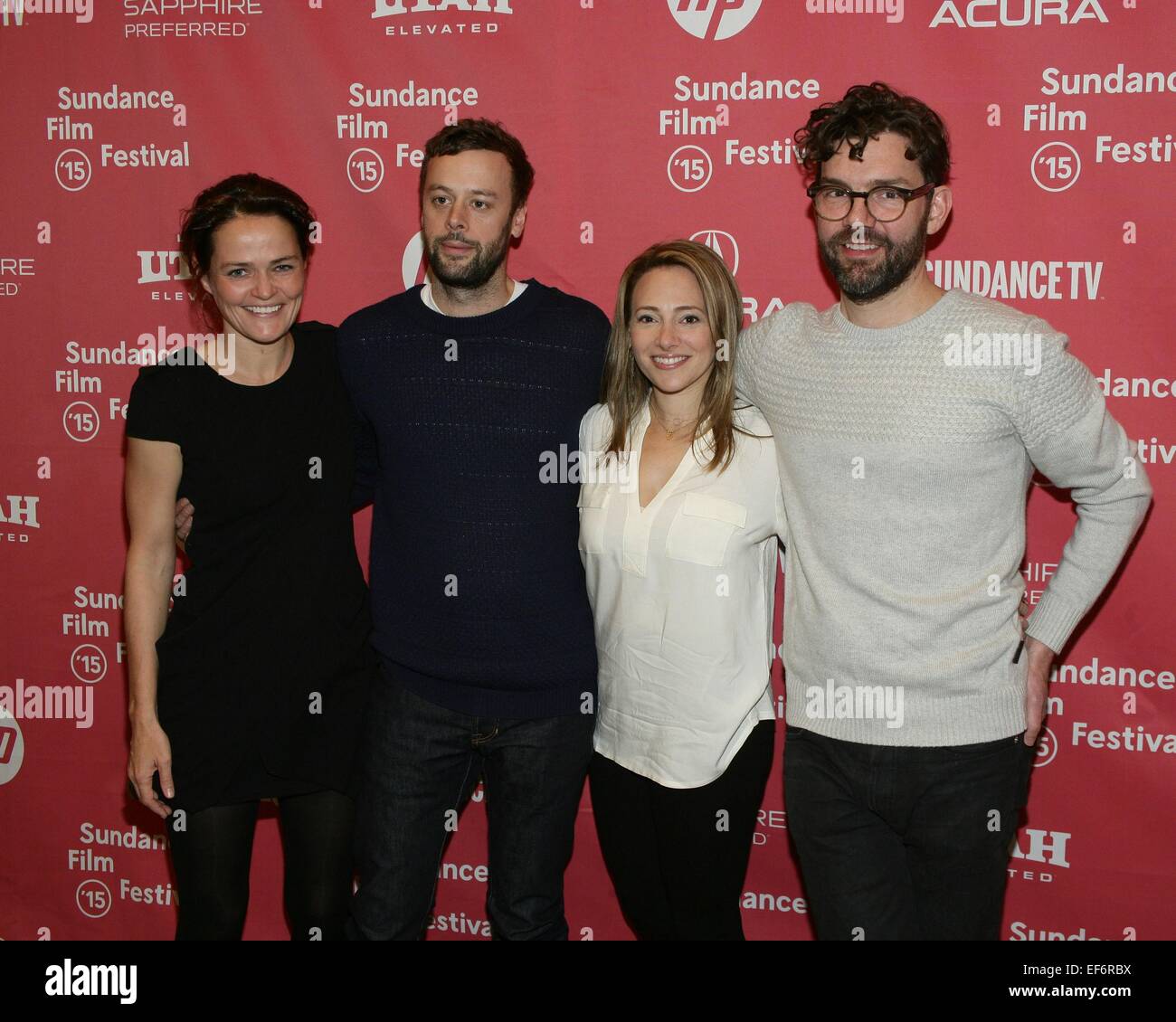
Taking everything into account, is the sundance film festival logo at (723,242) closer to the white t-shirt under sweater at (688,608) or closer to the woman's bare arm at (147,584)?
the white t-shirt under sweater at (688,608)

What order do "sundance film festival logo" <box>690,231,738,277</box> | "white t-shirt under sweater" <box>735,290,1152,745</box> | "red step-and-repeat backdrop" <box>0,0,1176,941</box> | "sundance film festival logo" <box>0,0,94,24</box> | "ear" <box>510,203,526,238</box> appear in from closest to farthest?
1. "white t-shirt under sweater" <box>735,290,1152,745</box>
2. "ear" <box>510,203,526,238</box>
3. "red step-and-repeat backdrop" <box>0,0,1176,941</box>
4. "sundance film festival logo" <box>690,231,738,277</box>
5. "sundance film festival logo" <box>0,0,94,24</box>

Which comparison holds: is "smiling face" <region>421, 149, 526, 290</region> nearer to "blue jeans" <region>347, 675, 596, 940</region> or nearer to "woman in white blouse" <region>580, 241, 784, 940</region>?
"woman in white blouse" <region>580, 241, 784, 940</region>

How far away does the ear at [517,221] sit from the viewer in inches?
88.5

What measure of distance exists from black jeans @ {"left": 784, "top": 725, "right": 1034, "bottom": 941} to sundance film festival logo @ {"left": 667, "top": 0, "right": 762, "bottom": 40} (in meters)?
1.63

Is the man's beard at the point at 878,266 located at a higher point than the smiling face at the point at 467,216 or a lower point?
lower

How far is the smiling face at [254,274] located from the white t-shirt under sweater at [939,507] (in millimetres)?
1044

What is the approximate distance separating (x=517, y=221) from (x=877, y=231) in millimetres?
762

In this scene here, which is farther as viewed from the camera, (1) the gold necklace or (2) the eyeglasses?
(1) the gold necklace

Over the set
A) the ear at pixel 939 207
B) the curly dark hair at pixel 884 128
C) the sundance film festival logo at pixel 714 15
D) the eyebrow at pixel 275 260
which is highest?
the sundance film festival logo at pixel 714 15

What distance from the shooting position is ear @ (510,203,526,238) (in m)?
2.25

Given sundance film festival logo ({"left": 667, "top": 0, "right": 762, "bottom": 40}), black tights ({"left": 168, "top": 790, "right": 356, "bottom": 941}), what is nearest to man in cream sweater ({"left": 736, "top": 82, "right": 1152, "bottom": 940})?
sundance film festival logo ({"left": 667, "top": 0, "right": 762, "bottom": 40})

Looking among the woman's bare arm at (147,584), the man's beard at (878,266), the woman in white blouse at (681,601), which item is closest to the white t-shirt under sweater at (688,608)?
the woman in white blouse at (681,601)

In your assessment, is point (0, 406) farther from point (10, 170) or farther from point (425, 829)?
point (425, 829)

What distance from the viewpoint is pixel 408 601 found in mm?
2166
